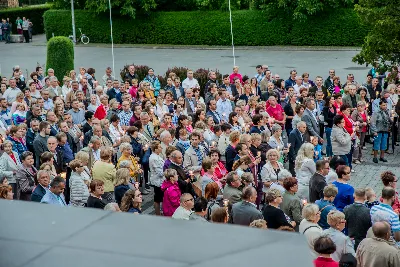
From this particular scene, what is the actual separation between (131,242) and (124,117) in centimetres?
1213

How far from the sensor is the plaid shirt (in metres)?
15.5

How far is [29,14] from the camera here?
173 feet

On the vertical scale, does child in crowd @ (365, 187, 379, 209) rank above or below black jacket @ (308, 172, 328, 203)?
above

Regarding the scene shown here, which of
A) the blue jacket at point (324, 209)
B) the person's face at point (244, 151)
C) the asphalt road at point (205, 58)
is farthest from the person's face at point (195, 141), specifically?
the asphalt road at point (205, 58)

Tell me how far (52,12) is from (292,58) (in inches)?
703

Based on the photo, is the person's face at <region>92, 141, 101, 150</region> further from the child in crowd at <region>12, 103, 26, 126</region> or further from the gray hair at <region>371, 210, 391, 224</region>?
the gray hair at <region>371, 210, 391, 224</region>

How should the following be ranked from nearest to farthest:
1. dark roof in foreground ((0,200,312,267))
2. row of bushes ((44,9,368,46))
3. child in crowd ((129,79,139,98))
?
dark roof in foreground ((0,200,312,267)) < child in crowd ((129,79,139,98)) < row of bushes ((44,9,368,46))

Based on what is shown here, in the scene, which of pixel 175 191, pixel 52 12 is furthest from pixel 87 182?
pixel 52 12

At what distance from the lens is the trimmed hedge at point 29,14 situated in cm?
5138

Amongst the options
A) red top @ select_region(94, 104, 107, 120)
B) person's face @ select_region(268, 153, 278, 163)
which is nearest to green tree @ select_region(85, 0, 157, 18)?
red top @ select_region(94, 104, 107, 120)

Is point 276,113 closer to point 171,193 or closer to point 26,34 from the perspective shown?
point 171,193

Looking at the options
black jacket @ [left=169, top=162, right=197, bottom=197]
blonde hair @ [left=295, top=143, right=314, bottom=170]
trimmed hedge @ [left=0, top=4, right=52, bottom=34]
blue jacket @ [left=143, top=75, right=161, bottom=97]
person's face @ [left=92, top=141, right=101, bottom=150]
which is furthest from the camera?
trimmed hedge @ [left=0, top=4, right=52, bottom=34]

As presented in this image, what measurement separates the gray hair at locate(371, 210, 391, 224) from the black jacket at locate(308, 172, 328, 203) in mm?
1541

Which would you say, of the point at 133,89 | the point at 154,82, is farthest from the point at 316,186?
the point at 154,82
